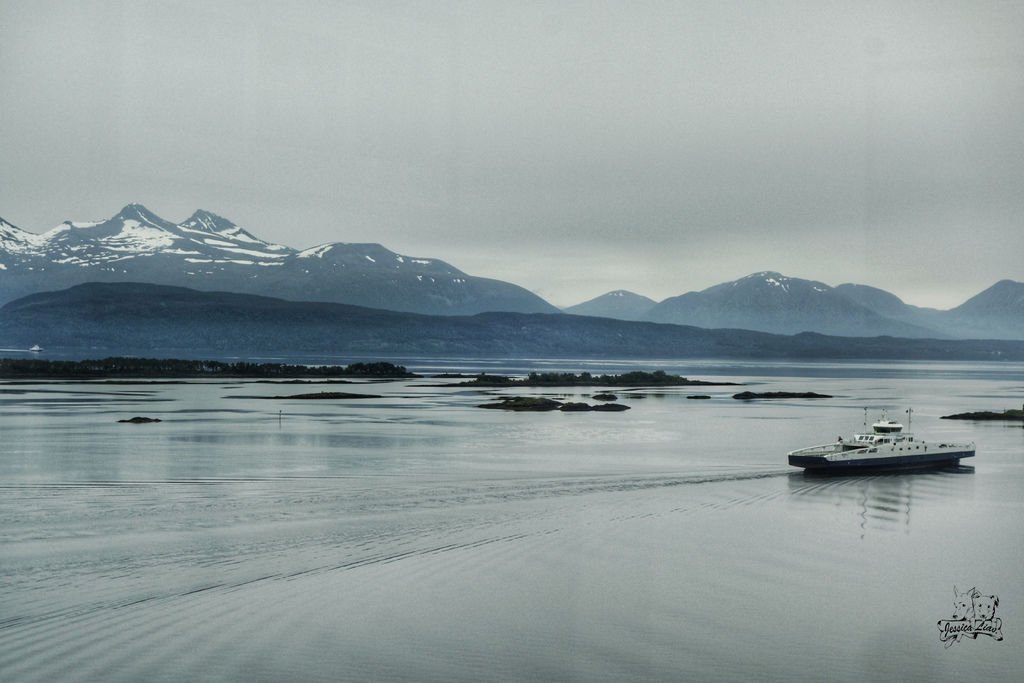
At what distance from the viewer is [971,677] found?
1470cm

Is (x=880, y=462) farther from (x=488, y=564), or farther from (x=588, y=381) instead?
(x=588, y=381)

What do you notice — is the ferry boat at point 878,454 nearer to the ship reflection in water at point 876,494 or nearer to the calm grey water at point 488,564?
the ship reflection in water at point 876,494

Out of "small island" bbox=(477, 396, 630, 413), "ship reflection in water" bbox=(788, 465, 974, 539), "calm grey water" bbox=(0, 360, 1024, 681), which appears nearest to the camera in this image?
"calm grey water" bbox=(0, 360, 1024, 681)

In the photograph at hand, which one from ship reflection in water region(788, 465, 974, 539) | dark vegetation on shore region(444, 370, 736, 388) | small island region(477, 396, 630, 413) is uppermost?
dark vegetation on shore region(444, 370, 736, 388)

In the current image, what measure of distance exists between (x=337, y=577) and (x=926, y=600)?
38.6 ft

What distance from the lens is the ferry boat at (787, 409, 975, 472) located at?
37.9 m

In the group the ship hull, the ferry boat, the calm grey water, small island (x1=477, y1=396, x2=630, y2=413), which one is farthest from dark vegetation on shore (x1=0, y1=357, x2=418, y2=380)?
the ship hull

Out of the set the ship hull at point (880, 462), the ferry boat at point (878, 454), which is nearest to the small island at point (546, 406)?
the ferry boat at point (878, 454)

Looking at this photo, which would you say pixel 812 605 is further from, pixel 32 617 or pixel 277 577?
pixel 32 617

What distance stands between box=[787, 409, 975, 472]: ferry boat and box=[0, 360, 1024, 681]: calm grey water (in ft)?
2.71

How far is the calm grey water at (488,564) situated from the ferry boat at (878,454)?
2.71ft

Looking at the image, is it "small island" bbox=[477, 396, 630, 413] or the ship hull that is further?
"small island" bbox=[477, 396, 630, 413]

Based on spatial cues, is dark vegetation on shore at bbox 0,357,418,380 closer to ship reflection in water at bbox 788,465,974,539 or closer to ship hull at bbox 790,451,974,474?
ship hull at bbox 790,451,974,474

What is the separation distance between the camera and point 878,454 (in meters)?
39.6
